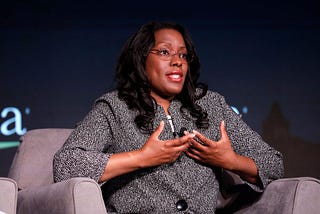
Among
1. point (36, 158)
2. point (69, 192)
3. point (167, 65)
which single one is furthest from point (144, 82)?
point (69, 192)

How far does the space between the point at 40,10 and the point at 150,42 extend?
1.58 metres

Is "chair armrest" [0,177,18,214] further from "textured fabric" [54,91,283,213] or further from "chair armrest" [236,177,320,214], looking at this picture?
"chair armrest" [236,177,320,214]

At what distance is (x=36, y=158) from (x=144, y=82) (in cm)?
50

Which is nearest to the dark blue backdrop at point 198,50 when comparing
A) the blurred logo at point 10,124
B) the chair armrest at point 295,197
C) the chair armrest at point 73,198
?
the blurred logo at point 10,124

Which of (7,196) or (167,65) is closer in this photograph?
(7,196)

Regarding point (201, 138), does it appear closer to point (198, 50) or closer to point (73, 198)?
point (73, 198)

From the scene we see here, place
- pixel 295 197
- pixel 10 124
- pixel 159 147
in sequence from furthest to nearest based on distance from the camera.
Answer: pixel 10 124, pixel 159 147, pixel 295 197

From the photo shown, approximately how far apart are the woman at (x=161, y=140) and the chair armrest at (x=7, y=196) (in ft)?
0.76

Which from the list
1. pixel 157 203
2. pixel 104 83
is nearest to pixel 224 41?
pixel 104 83

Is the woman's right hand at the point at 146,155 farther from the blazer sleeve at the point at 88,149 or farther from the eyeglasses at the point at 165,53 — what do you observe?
the eyeglasses at the point at 165,53

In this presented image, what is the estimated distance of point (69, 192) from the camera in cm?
179

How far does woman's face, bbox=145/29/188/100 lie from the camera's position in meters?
2.35

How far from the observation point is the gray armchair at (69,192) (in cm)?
181

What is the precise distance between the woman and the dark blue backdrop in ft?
4.45
